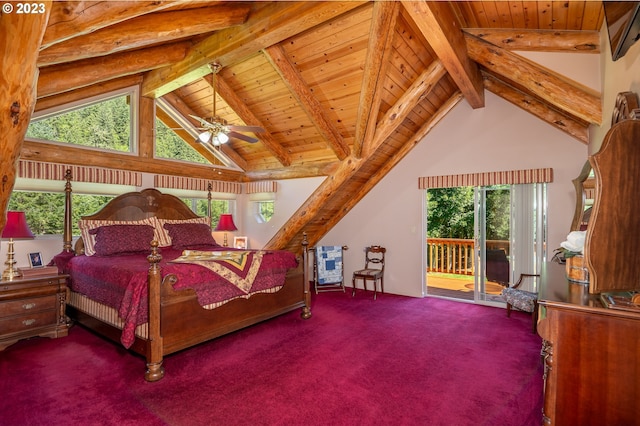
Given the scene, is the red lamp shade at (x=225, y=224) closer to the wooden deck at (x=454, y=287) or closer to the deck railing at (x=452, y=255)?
the wooden deck at (x=454, y=287)

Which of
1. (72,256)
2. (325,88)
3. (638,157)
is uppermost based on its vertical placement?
(325,88)

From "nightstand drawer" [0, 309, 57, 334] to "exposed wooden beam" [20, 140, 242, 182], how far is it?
5.56ft

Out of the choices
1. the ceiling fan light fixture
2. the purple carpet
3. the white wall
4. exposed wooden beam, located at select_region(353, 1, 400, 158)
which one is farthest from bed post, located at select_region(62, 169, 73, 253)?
the white wall

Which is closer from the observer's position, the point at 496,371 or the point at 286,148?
the point at 496,371

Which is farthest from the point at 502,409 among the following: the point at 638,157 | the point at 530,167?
the point at 530,167

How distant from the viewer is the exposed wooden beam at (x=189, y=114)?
543 centimetres

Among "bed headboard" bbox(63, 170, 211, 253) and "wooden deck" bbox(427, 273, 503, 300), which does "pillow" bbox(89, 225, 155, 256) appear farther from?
"wooden deck" bbox(427, 273, 503, 300)

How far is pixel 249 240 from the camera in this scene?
21.6 feet

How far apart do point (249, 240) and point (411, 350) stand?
4194 mm

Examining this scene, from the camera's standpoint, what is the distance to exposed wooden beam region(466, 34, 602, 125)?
283cm

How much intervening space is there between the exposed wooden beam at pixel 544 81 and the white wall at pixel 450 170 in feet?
4.25

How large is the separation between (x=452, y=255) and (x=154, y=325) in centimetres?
600

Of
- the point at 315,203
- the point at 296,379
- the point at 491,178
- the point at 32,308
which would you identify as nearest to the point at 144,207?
the point at 32,308

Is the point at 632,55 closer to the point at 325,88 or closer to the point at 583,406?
the point at 583,406
